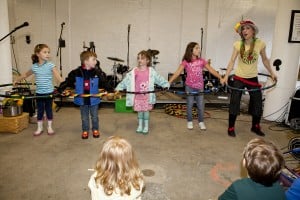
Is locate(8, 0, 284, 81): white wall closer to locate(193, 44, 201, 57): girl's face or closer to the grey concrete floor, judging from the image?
the grey concrete floor

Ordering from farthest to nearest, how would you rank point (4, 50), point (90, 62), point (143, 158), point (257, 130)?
point (4, 50) → point (257, 130) → point (90, 62) → point (143, 158)

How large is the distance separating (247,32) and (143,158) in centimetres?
238

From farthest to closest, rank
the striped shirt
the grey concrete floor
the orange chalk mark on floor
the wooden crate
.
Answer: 1. the wooden crate
2. the striped shirt
3. the orange chalk mark on floor
4. the grey concrete floor

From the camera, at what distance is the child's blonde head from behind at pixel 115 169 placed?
70.2 inches

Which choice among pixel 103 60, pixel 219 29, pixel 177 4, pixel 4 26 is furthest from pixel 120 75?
pixel 4 26

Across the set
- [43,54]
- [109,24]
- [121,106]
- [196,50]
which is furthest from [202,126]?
[109,24]

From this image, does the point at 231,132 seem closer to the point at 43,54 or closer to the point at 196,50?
the point at 196,50

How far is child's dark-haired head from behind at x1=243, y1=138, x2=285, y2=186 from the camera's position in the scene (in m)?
1.66

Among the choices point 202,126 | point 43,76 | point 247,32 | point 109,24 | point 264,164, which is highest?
point 109,24

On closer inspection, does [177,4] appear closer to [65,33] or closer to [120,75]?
[120,75]

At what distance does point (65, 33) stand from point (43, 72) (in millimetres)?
→ 4349

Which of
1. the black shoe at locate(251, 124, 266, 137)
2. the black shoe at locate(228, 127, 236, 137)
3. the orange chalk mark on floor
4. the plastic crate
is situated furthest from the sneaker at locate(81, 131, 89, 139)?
the black shoe at locate(251, 124, 266, 137)

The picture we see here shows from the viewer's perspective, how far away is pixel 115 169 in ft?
5.86

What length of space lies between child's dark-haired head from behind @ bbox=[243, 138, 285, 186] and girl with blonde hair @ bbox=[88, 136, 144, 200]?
2.37ft
